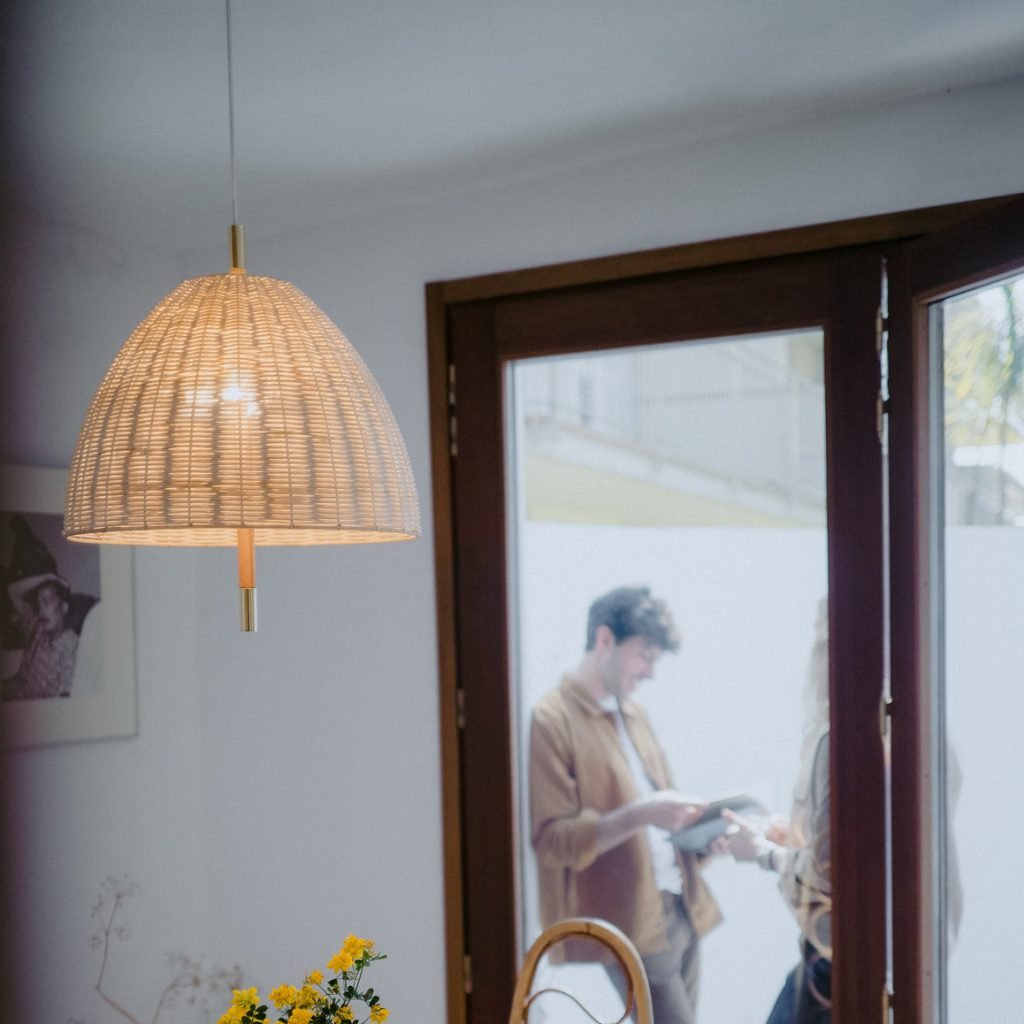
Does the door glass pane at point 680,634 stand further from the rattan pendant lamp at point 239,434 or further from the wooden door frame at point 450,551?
the rattan pendant lamp at point 239,434

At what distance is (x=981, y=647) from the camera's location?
74.5 inches

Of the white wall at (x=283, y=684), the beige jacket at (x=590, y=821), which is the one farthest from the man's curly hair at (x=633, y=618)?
the white wall at (x=283, y=684)

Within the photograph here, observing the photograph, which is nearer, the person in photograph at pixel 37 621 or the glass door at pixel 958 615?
the glass door at pixel 958 615

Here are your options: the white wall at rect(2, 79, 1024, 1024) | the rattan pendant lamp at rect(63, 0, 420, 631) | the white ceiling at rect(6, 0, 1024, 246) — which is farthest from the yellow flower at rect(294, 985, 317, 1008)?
the white ceiling at rect(6, 0, 1024, 246)

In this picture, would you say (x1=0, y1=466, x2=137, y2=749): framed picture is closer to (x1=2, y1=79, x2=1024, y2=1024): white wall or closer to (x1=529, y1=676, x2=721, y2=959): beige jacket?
(x1=2, y1=79, x2=1024, y2=1024): white wall

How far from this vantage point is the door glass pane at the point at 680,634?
2.18 metres

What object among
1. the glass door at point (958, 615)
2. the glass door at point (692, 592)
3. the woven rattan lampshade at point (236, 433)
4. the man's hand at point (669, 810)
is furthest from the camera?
the man's hand at point (669, 810)

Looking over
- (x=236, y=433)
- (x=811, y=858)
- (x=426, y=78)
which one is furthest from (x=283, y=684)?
(x=236, y=433)

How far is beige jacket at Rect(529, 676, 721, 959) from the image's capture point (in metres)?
2.32

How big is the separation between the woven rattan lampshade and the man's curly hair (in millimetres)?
1235

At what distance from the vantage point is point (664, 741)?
2318 mm

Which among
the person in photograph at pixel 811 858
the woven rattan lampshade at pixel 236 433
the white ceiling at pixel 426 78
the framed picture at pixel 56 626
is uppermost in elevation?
the white ceiling at pixel 426 78

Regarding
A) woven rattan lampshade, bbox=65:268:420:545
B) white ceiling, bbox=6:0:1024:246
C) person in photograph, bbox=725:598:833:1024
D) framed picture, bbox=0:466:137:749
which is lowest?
person in photograph, bbox=725:598:833:1024

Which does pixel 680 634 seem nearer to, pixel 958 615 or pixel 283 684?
pixel 958 615
